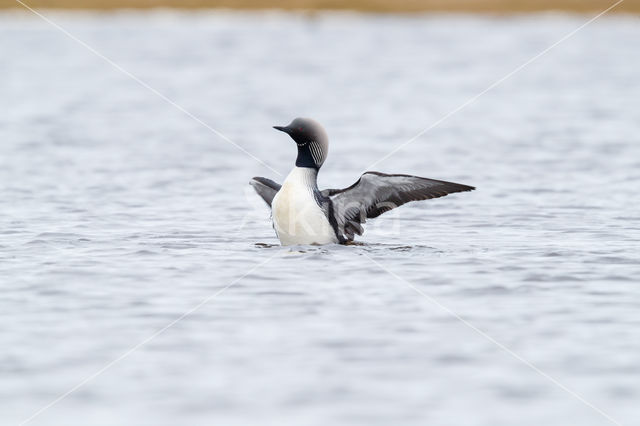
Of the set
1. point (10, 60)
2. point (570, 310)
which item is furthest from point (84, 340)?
point (10, 60)

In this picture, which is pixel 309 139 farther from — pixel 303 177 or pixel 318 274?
pixel 318 274

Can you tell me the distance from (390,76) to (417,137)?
53.8 feet

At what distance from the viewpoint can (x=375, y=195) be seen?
1166 cm

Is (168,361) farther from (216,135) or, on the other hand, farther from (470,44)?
(470,44)

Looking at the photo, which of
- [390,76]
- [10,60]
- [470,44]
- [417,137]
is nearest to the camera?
[417,137]

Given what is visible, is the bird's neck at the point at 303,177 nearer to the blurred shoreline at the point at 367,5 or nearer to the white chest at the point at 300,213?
the white chest at the point at 300,213

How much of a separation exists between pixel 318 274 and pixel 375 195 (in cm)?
164

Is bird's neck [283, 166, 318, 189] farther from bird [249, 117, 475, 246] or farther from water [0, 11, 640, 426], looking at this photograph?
water [0, 11, 640, 426]

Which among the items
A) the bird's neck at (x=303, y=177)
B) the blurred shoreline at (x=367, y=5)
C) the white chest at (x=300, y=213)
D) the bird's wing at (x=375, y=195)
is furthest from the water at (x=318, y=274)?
the blurred shoreline at (x=367, y=5)

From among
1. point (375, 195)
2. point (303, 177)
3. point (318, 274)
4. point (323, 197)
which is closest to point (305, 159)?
point (303, 177)

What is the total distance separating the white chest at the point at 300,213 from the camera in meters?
11.3

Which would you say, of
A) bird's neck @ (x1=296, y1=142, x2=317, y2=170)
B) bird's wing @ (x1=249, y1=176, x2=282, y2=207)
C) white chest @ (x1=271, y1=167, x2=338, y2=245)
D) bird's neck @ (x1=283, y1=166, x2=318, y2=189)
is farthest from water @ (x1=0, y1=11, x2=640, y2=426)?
bird's neck @ (x1=296, y1=142, x2=317, y2=170)

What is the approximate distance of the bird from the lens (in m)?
11.3

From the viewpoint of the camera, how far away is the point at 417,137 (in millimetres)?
23125
